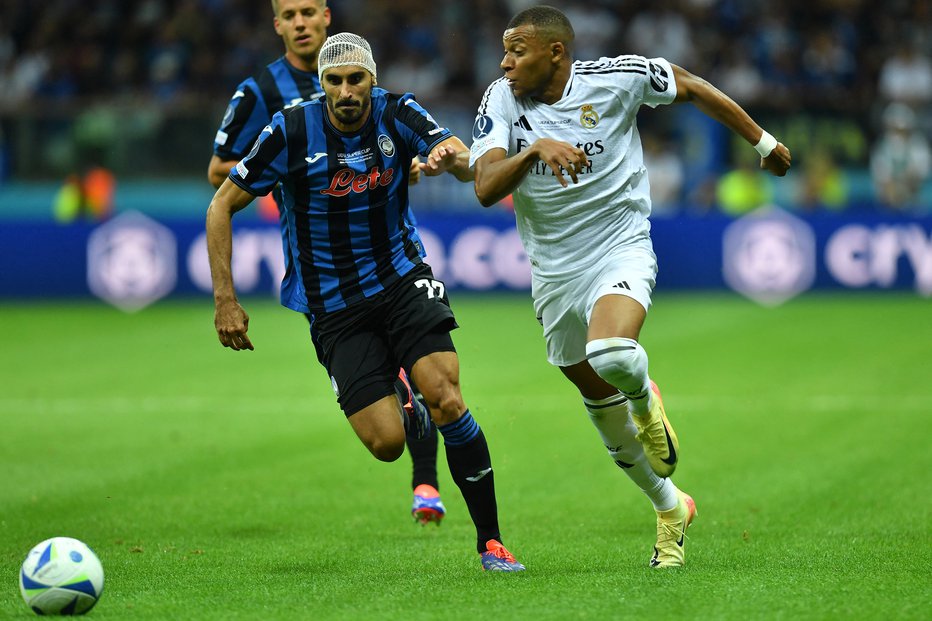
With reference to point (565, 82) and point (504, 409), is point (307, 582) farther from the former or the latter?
point (504, 409)

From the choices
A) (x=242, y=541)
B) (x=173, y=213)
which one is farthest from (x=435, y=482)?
(x=173, y=213)

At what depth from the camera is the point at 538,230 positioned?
6.89 metres

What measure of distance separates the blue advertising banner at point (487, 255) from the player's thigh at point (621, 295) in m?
12.9

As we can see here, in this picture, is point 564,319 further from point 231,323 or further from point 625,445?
point 231,323

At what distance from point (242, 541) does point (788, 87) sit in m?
17.7

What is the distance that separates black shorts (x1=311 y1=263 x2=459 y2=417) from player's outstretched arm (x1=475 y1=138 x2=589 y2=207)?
2.30 ft

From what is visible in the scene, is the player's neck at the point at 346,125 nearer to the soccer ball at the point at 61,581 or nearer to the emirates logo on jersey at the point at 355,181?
the emirates logo on jersey at the point at 355,181

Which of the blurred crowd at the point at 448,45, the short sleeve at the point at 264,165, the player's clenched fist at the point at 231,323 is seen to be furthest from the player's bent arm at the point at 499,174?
the blurred crowd at the point at 448,45

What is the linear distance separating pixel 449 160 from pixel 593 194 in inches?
28.4

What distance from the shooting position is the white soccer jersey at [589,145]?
6711 mm

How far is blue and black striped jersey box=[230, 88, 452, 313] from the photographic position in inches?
265

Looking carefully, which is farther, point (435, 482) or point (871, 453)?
point (871, 453)

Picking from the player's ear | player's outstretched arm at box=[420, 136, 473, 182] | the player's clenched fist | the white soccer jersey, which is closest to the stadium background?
the player's clenched fist

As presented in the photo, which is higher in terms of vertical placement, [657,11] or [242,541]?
[657,11]
